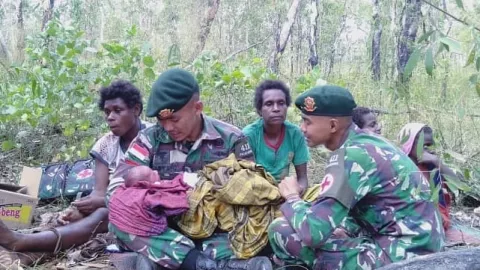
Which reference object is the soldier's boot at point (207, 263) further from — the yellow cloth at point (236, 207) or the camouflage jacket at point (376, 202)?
the camouflage jacket at point (376, 202)

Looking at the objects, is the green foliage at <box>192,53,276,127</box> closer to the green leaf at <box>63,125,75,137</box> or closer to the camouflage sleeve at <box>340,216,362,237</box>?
the green leaf at <box>63,125,75,137</box>

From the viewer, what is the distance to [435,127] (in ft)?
18.9

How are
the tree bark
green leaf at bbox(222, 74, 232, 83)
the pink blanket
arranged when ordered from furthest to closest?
the tree bark < green leaf at bbox(222, 74, 232, 83) < the pink blanket

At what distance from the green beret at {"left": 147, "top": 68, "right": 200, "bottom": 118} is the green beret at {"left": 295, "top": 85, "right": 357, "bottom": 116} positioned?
761mm

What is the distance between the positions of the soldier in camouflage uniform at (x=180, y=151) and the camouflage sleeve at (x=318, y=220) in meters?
0.41

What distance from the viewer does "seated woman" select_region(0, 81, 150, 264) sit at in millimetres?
3578

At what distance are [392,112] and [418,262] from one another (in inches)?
172

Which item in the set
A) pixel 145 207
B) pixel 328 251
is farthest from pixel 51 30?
pixel 328 251

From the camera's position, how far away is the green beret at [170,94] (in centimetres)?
318

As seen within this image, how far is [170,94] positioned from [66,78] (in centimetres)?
275

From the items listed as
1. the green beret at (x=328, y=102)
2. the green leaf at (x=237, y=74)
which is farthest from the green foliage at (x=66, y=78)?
the green beret at (x=328, y=102)

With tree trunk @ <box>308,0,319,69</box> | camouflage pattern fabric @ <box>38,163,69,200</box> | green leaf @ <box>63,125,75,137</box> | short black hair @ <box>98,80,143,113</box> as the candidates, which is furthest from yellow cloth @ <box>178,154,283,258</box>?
tree trunk @ <box>308,0,319,69</box>

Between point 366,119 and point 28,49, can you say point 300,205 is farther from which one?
point 28,49

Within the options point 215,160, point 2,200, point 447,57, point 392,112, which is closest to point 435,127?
point 392,112
